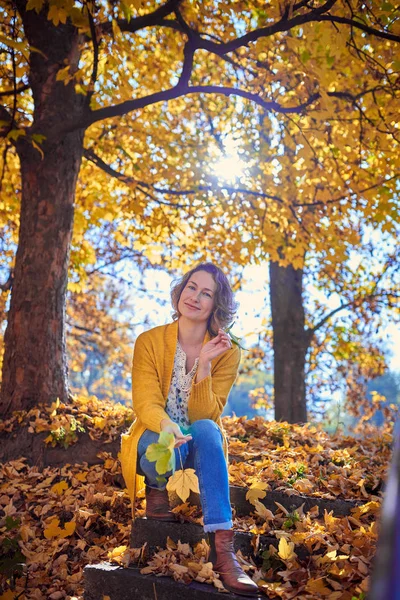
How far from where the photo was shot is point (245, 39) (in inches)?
191

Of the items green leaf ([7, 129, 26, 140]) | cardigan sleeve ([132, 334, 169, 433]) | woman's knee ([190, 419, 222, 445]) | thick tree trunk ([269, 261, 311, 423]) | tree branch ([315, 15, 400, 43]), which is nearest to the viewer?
woman's knee ([190, 419, 222, 445])

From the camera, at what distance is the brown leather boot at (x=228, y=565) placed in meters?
2.71

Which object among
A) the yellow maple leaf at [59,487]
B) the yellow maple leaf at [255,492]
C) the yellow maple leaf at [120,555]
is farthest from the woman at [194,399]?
the yellow maple leaf at [59,487]

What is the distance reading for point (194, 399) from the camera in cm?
337

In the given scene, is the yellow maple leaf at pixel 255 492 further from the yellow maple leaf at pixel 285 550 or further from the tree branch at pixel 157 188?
the tree branch at pixel 157 188

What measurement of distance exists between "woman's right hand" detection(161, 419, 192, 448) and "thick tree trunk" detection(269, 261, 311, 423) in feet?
20.5

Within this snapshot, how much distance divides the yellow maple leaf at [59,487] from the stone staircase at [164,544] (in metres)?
1.26

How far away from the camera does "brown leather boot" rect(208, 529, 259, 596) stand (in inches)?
107

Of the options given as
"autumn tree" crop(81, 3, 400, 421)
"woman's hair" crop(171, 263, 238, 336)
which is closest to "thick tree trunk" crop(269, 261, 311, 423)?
"autumn tree" crop(81, 3, 400, 421)

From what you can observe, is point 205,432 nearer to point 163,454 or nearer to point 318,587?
point 163,454

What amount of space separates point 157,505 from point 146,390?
25.8 inches

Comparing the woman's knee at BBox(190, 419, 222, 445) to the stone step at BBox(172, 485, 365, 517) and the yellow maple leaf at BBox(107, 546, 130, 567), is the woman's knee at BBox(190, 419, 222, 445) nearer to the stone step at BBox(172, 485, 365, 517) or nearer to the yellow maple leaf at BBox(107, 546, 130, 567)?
the yellow maple leaf at BBox(107, 546, 130, 567)

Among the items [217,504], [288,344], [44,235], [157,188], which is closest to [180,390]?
[217,504]

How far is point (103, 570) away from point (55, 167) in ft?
14.0
